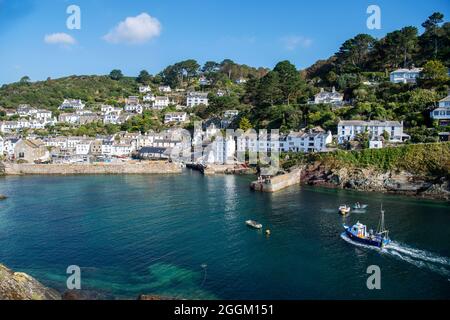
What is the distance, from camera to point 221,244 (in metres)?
25.5

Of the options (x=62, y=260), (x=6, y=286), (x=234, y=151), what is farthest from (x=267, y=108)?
(x=6, y=286)

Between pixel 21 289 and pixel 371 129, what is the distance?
4585cm

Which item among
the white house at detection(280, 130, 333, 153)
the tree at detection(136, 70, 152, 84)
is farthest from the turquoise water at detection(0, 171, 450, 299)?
the tree at detection(136, 70, 152, 84)

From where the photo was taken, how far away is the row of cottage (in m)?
52.6

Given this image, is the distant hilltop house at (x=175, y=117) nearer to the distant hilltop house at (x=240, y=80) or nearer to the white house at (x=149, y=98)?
the white house at (x=149, y=98)

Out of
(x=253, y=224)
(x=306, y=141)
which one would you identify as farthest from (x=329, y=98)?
(x=253, y=224)

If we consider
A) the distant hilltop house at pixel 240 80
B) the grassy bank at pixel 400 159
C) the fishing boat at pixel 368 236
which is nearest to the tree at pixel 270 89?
the grassy bank at pixel 400 159

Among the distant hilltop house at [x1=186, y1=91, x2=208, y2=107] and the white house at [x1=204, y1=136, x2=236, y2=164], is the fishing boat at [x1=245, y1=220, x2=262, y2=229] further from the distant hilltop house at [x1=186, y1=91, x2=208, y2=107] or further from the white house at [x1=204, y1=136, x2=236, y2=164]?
the distant hilltop house at [x1=186, y1=91, x2=208, y2=107]

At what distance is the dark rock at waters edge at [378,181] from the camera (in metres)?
38.7

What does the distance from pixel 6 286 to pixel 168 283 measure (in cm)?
721

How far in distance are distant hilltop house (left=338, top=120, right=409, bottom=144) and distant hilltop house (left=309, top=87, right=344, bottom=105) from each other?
508 inches

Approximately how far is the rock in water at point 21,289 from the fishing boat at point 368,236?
18.1m

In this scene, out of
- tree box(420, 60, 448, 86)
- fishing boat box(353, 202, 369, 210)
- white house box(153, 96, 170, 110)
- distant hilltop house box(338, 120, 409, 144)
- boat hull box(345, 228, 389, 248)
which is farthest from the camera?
white house box(153, 96, 170, 110)
